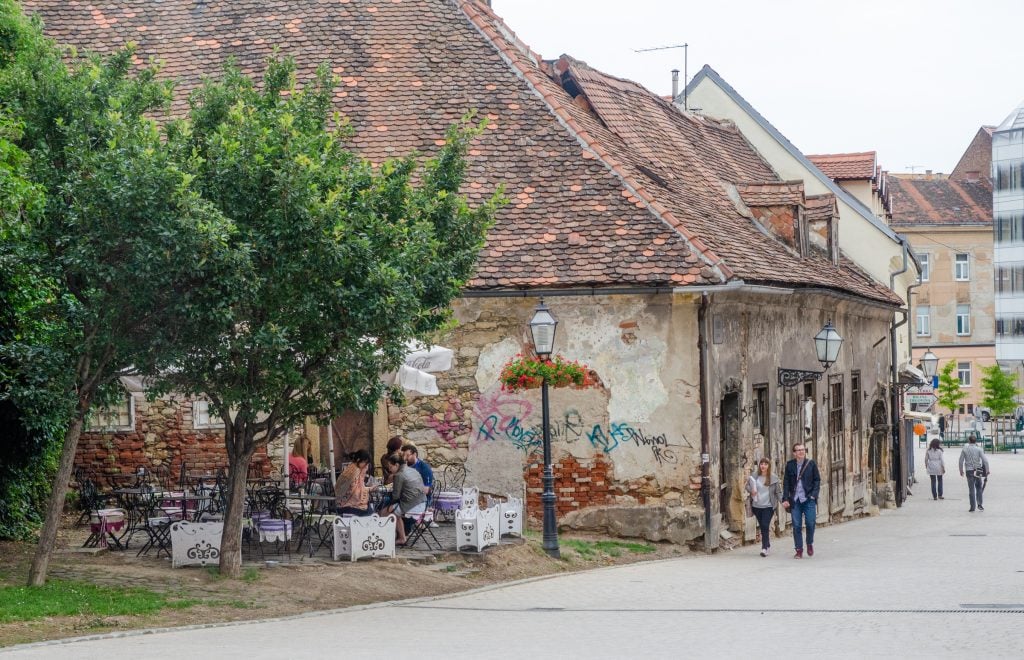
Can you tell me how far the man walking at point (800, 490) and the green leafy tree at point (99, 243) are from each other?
955 centimetres

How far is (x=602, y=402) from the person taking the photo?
20875 mm

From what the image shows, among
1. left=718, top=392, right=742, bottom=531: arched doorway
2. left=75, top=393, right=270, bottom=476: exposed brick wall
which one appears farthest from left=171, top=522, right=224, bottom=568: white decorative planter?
left=718, top=392, right=742, bottom=531: arched doorway

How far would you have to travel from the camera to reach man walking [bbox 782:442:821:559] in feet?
66.3

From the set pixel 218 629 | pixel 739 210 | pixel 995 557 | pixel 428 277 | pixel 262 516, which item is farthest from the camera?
pixel 739 210

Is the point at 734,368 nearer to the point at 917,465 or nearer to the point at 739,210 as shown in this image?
the point at 739,210

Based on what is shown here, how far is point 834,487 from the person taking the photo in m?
28.7

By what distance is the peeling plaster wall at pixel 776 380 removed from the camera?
2150cm

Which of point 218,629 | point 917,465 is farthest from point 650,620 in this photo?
point 917,465

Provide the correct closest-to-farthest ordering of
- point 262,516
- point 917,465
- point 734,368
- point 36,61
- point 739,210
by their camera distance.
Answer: point 36,61, point 262,516, point 734,368, point 739,210, point 917,465

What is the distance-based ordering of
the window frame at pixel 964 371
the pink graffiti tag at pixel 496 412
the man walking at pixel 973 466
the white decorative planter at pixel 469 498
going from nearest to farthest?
1. the white decorative planter at pixel 469 498
2. the pink graffiti tag at pixel 496 412
3. the man walking at pixel 973 466
4. the window frame at pixel 964 371

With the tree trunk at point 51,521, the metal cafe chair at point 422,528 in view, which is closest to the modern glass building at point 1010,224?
the metal cafe chair at point 422,528

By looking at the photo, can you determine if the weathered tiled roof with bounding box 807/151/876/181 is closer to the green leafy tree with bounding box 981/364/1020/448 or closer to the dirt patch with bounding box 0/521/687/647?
the dirt patch with bounding box 0/521/687/647

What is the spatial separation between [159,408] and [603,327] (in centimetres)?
682

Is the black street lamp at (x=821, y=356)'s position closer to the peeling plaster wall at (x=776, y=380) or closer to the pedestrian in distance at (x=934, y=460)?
the peeling plaster wall at (x=776, y=380)
